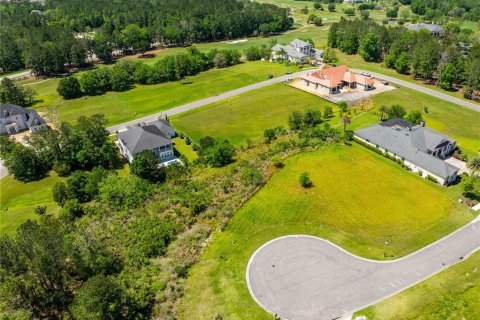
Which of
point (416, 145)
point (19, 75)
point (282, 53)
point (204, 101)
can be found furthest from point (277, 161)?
point (19, 75)

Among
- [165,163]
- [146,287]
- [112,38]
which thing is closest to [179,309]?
[146,287]

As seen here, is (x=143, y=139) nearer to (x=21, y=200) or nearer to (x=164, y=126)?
(x=164, y=126)

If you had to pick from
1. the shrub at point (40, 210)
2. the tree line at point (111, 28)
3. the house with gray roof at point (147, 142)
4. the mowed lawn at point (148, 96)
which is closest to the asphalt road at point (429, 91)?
the mowed lawn at point (148, 96)

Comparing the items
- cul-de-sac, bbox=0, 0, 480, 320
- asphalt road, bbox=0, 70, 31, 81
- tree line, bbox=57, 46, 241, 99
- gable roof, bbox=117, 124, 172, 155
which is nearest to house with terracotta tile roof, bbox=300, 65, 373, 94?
cul-de-sac, bbox=0, 0, 480, 320

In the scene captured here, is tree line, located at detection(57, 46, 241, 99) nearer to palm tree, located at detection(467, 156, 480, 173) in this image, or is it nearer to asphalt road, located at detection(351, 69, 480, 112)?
asphalt road, located at detection(351, 69, 480, 112)

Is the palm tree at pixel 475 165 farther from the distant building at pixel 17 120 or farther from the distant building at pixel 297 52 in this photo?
the distant building at pixel 17 120

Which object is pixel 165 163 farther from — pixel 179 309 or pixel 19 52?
pixel 19 52
